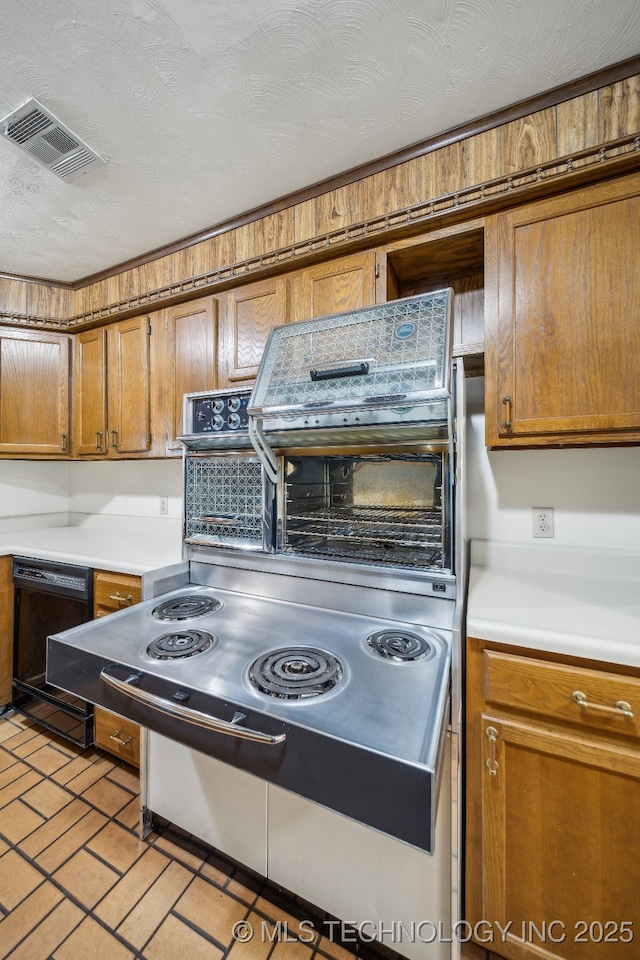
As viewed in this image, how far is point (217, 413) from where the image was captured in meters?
1.53

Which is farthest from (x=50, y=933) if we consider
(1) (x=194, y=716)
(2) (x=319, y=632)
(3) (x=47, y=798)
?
(2) (x=319, y=632)

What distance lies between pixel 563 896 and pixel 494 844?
0.60 feet

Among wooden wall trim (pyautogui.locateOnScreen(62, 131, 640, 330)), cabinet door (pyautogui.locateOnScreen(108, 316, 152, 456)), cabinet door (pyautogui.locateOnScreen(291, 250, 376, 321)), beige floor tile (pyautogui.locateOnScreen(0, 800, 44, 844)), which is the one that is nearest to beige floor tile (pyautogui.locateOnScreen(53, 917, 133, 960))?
beige floor tile (pyautogui.locateOnScreen(0, 800, 44, 844))

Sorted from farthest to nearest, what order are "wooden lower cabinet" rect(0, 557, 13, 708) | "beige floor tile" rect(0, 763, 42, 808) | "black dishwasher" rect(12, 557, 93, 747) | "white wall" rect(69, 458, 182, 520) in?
1. "white wall" rect(69, 458, 182, 520)
2. "wooden lower cabinet" rect(0, 557, 13, 708)
3. "black dishwasher" rect(12, 557, 93, 747)
4. "beige floor tile" rect(0, 763, 42, 808)

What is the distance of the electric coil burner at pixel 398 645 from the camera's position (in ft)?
3.27

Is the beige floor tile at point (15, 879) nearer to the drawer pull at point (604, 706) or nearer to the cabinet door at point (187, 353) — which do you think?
the cabinet door at point (187, 353)

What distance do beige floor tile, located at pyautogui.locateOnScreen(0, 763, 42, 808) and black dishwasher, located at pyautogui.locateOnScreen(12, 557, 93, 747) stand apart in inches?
7.2

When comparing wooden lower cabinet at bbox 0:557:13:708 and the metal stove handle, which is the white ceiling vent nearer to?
the metal stove handle

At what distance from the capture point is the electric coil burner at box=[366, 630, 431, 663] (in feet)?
3.27

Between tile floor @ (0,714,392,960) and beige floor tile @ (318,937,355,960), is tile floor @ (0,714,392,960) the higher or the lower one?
the higher one

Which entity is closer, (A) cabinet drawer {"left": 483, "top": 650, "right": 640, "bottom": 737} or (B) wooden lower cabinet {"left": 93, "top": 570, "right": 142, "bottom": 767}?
(A) cabinet drawer {"left": 483, "top": 650, "right": 640, "bottom": 737}

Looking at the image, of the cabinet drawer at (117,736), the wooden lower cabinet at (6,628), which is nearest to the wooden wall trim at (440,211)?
the wooden lower cabinet at (6,628)

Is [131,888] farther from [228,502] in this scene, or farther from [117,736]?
[228,502]

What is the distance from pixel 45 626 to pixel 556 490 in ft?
8.81
